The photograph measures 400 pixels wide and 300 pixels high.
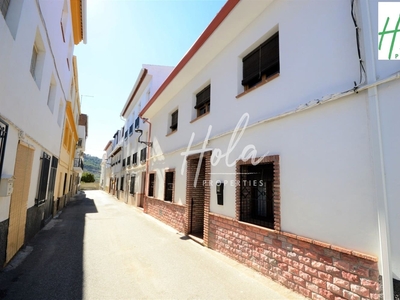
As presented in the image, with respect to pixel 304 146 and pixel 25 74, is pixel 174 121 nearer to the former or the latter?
pixel 25 74

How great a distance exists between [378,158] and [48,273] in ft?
18.1

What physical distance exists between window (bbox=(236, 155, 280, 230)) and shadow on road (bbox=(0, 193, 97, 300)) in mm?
3350

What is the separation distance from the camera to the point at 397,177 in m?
2.49

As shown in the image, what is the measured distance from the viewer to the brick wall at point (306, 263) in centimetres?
269

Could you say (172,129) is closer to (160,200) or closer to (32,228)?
(160,200)

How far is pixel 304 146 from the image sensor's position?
364cm

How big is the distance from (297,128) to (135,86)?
16.0 m

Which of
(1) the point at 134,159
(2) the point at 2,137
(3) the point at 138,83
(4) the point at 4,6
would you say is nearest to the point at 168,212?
(2) the point at 2,137

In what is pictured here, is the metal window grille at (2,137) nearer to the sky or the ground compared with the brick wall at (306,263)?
nearer to the sky

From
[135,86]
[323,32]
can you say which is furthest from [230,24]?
[135,86]

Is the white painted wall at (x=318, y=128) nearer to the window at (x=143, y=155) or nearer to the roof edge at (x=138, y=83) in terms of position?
the window at (x=143, y=155)

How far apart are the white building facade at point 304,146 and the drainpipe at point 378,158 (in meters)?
0.01

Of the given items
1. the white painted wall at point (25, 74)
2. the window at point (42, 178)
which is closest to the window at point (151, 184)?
the window at point (42, 178)

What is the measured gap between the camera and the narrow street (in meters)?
3.42
